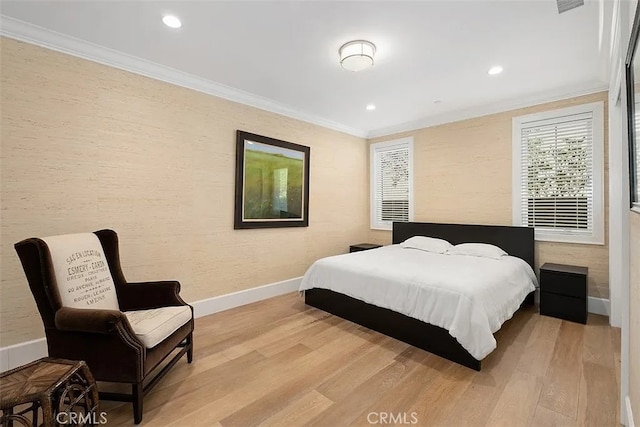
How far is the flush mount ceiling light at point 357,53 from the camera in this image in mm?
2510

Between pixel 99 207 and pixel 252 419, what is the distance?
229cm

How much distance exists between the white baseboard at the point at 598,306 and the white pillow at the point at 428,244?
1.60 m

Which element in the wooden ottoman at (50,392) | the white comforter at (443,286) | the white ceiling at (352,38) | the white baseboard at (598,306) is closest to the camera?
the wooden ottoman at (50,392)

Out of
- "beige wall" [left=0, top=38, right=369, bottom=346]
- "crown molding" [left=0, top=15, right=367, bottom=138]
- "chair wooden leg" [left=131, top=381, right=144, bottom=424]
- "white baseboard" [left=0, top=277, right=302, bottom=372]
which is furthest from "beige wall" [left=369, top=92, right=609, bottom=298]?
"chair wooden leg" [left=131, top=381, right=144, bottom=424]

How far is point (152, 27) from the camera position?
235 cm

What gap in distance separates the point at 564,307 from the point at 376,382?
99.7 inches

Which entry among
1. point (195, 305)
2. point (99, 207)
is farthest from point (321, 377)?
point (99, 207)

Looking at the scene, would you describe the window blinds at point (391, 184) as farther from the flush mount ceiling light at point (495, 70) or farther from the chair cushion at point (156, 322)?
the chair cushion at point (156, 322)

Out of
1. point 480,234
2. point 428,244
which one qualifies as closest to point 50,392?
point 428,244

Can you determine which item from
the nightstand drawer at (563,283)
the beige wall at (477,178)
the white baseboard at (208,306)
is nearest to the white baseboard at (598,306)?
the beige wall at (477,178)

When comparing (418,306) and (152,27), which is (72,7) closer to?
(152,27)

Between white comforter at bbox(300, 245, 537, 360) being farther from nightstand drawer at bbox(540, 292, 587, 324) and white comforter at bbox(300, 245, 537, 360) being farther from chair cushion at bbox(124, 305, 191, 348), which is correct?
chair cushion at bbox(124, 305, 191, 348)

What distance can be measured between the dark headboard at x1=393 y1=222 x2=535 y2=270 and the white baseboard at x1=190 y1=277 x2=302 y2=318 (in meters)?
2.02

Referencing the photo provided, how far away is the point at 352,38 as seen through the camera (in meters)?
2.47
